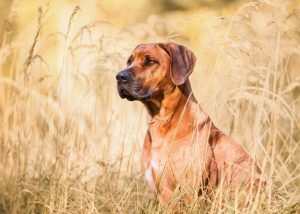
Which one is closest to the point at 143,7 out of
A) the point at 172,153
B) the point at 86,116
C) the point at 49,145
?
the point at 86,116

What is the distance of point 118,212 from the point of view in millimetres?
4363

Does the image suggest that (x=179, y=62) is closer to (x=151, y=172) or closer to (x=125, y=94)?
(x=125, y=94)

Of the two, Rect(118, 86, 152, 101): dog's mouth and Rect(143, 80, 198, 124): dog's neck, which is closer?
Rect(118, 86, 152, 101): dog's mouth

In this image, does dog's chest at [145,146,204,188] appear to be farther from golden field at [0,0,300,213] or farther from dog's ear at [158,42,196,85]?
dog's ear at [158,42,196,85]

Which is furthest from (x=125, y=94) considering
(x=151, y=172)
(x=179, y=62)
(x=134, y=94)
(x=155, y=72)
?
(x=151, y=172)

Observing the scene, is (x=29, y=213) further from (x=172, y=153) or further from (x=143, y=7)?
(x=143, y=7)

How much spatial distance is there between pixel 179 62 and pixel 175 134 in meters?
0.55

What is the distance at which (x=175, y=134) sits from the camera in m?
4.36

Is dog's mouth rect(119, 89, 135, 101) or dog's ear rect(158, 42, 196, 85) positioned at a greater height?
dog's ear rect(158, 42, 196, 85)

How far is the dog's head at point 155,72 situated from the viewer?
4.57m

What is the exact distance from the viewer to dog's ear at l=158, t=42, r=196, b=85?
4.58 meters

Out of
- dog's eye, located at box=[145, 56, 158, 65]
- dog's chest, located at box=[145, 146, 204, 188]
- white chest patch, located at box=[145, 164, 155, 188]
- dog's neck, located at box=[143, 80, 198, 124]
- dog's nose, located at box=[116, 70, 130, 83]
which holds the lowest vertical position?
white chest patch, located at box=[145, 164, 155, 188]

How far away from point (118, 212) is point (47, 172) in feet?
2.62

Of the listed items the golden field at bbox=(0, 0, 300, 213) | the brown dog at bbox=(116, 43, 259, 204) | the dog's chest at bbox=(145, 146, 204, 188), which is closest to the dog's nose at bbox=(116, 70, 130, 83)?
the brown dog at bbox=(116, 43, 259, 204)
